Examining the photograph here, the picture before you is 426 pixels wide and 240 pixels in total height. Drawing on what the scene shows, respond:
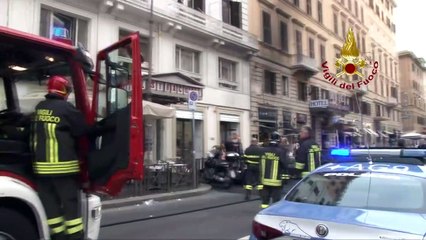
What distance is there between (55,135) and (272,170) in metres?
5.74

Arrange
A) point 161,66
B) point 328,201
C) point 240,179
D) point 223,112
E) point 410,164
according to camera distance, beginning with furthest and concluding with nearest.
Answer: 1. point 223,112
2. point 161,66
3. point 240,179
4. point 410,164
5. point 328,201

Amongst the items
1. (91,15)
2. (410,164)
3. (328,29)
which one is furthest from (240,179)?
(328,29)

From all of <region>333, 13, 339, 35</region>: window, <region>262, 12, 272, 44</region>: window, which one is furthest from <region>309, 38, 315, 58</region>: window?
<region>262, 12, 272, 44</region>: window

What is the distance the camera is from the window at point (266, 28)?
2741 centimetres

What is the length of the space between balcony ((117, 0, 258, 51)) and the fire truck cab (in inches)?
506

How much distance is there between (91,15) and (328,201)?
13965mm

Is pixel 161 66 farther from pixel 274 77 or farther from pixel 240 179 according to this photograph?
pixel 274 77

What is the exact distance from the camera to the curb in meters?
11.2

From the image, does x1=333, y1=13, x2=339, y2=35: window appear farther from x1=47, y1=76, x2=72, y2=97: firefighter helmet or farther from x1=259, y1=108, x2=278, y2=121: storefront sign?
x1=47, y1=76, x2=72, y2=97: firefighter helmet

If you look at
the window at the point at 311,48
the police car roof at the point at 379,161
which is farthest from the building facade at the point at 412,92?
the police car roof at the point at 379,161

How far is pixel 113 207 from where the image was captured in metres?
11.2

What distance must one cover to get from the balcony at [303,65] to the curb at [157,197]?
54.7ft

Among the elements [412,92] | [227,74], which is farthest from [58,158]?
[412,92]

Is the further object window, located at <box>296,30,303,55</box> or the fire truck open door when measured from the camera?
window, located at <box>296,30,303,55</box>
